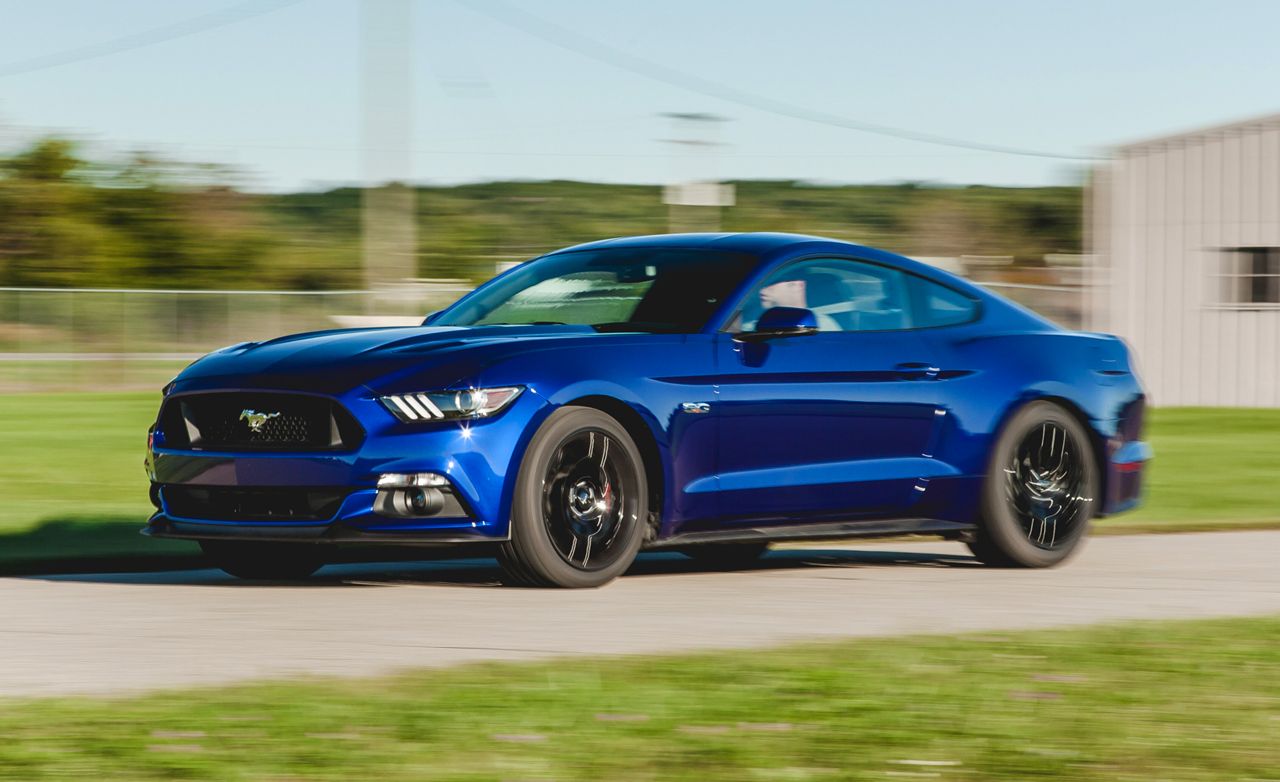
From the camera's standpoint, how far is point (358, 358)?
7.42 metres

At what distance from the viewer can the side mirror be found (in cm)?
811

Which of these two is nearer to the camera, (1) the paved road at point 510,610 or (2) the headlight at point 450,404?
(1) the paved road at point 510,610

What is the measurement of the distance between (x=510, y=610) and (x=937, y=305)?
3020mm

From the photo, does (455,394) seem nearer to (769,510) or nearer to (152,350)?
(769,510)

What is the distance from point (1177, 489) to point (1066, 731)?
9701mm

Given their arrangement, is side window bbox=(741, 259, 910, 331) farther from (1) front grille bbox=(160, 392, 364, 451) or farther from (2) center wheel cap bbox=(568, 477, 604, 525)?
(1) front grille bbox=(160, 392, 364, 451)

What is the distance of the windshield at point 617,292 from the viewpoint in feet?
27.0

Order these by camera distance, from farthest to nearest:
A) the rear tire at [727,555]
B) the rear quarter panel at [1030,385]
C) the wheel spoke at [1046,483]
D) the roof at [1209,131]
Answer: the roof at [1209,131], the rear tire at [727,555], the wheel spoke at [1046,483], the rear quarter panel at [1030,385]

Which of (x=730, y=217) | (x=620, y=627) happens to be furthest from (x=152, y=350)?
(x=730, y=217)

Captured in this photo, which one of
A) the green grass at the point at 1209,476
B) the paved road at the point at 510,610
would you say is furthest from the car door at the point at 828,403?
the green grass at the point at 1209,476

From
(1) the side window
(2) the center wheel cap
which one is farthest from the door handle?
(2) the center wheel cap

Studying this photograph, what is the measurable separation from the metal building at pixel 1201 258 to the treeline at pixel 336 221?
1927 centimetres

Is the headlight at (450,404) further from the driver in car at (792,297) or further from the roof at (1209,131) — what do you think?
the roof at (1209,131)

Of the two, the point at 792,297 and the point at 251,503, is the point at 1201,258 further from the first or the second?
the point at 251,503
